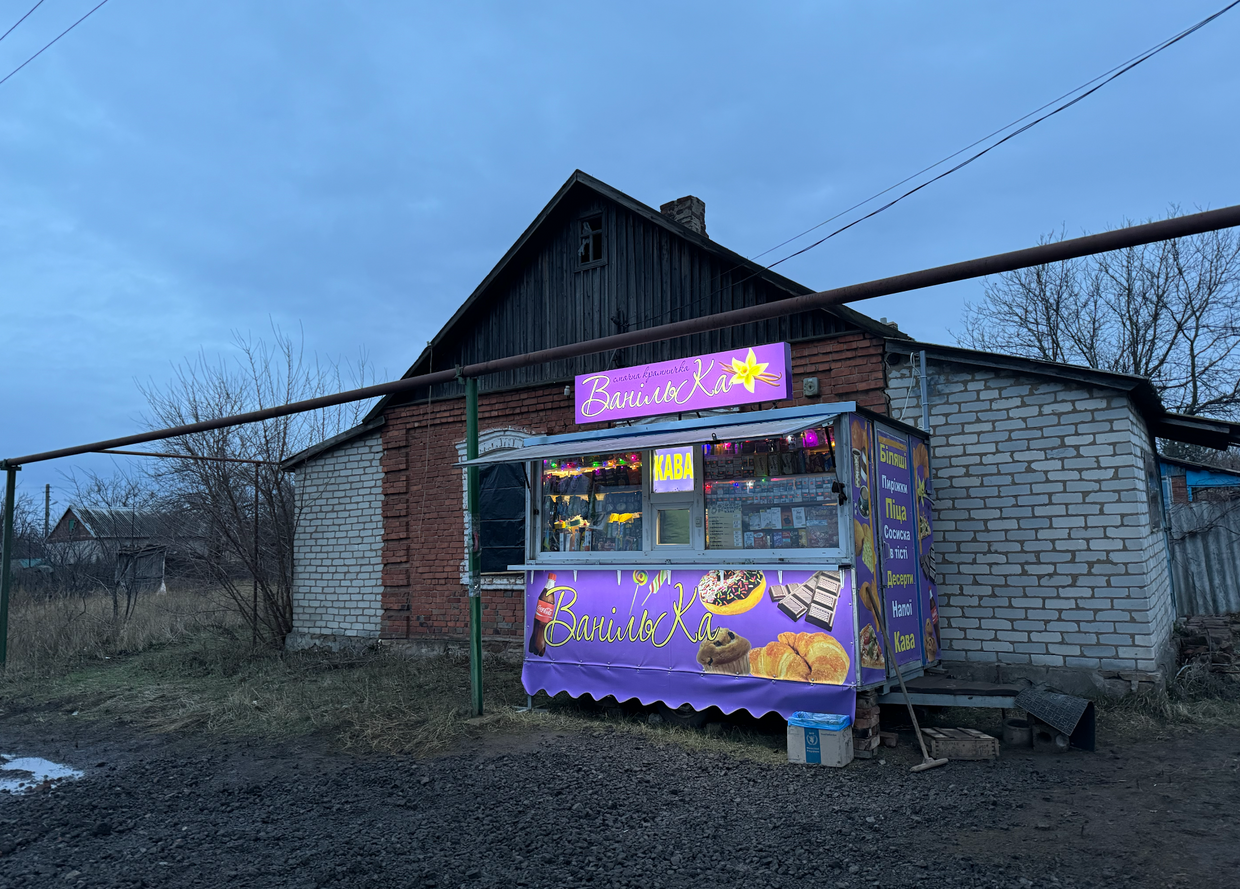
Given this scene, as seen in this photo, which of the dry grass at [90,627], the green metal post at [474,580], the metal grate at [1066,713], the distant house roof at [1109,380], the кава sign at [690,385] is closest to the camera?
the metal grate at [1066,713]

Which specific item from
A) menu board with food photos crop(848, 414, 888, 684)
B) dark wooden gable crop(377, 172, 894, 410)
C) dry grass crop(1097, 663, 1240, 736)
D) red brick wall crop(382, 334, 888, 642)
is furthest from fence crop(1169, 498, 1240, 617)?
red brick wall crop(382, 334, 888, 642)

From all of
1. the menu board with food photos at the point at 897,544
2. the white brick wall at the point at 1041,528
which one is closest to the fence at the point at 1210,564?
the white brick wall at the point at 1041,528

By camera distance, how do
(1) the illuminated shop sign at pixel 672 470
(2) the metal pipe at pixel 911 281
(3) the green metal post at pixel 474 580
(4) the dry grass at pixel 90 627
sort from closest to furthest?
(2) the metal pipe at pixel 911 281 → (1) the illuminated shop sign at pixel 672 470 → (3) the green metal post at pixel 474 580 → (4) the dry grass at pixel 90 627

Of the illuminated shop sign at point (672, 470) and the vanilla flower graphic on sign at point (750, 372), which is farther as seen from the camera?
the vanilla flower graphic on sign at point (750, 372)

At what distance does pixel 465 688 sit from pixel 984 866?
18.9 feet

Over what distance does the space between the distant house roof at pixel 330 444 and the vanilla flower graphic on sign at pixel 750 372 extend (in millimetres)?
6316

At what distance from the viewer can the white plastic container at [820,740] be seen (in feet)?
17.0

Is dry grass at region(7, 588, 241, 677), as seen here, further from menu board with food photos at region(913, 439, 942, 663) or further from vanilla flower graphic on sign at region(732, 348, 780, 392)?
menu board with food photos at region(913, 439, 942, 663)

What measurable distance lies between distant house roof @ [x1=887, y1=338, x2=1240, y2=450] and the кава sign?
1430mm

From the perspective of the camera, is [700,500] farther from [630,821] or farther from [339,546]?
[339,546]

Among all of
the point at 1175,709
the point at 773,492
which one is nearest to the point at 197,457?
the point at 773,492

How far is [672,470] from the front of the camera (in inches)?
266

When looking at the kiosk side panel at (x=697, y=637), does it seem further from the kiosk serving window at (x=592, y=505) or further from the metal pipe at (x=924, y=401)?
the metal pipe at (x=924, y=401)

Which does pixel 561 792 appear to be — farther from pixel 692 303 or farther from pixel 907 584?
pixel 692 303
